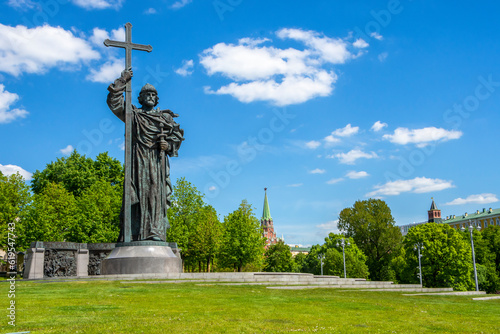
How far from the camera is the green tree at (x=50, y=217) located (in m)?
36.3

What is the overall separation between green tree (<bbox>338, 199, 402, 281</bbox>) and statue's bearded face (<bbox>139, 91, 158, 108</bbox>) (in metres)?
Result: 51.3

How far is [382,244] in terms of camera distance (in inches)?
Answer: 2616

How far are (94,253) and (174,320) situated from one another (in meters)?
17.6

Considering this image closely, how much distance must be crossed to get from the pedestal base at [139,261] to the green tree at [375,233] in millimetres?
51647

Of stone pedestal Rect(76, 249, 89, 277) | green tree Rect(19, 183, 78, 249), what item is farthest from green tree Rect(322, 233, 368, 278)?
stone pedestal Rect(76, 249, 89, 277)

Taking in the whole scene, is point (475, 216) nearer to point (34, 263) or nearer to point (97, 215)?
point (97, 215)

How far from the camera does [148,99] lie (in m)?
20.8

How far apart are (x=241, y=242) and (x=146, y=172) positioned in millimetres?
29318

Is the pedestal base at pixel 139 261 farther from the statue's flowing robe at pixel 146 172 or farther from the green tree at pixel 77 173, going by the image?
the green tree at pixel 77 173

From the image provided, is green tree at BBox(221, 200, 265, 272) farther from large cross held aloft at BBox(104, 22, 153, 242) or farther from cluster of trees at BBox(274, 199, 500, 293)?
large cross held aloft at BBox(104, 22, 153, 242)

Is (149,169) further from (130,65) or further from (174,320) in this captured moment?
A: (174,320)

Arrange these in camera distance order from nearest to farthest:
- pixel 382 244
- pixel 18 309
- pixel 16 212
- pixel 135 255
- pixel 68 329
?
pixel 68 329 < pixel 18 309 < pixel 135 255 < pixel 16 212 < pixel 382 244

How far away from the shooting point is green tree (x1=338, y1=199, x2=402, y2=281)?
215 feet

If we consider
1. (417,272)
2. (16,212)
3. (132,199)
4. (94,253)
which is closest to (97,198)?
(16,212)
